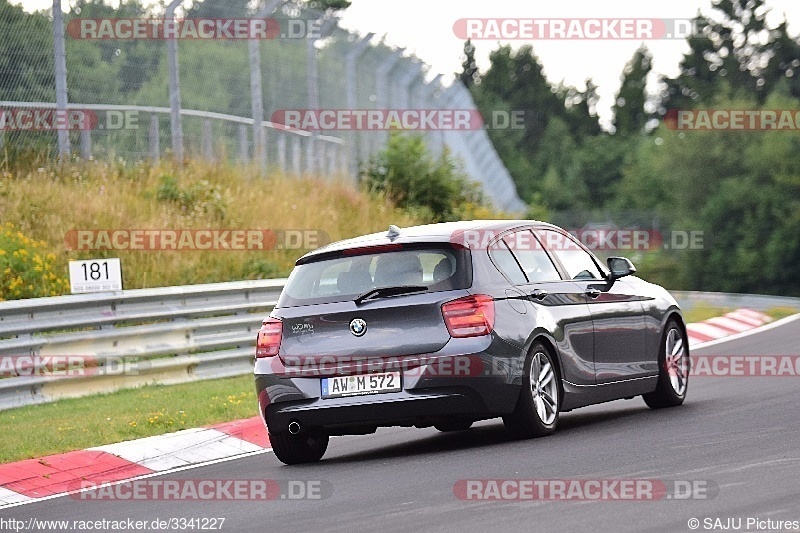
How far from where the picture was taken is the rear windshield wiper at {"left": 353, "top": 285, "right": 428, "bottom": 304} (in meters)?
10.3

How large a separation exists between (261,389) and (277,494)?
1614 mm

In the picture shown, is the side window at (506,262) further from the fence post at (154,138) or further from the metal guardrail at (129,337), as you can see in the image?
the fence post at (154,138)

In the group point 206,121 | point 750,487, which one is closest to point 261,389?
point 750,487

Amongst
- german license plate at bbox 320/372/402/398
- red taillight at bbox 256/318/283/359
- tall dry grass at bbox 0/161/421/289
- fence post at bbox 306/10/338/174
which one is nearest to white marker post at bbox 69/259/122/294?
Result: tall dry grass at bbox 0/161/421/289

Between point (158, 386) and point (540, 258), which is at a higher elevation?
point (540, 258)

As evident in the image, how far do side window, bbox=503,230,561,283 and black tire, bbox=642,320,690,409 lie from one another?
1585mm

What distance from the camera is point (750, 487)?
7.86 metres

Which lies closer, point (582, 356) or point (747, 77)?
point (582, 356)

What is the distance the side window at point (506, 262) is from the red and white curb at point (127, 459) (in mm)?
2479

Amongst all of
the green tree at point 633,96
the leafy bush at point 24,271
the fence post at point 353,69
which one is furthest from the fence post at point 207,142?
the green tree at point 633,96

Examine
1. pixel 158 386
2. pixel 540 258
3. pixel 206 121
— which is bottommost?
pixel 158 386

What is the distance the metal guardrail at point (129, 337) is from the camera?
1448cm

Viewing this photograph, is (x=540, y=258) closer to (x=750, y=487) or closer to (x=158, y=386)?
(x=750, y=487)

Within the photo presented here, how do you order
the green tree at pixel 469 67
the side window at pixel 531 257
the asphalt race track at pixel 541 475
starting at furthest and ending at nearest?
1. the green tree at pixel 469 67
2. the side window at pixel 531 257
3. the asphalt race track at pixel 541 475
